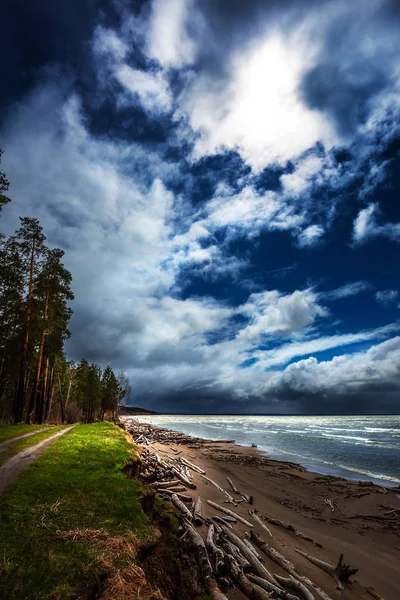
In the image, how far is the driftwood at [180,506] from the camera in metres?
11.2

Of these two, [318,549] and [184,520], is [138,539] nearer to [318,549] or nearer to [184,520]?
[184,520]

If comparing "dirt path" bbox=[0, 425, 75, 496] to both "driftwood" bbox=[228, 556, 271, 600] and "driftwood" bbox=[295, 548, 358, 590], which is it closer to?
"driftwood" bbox=[228, 556, 271, 600]

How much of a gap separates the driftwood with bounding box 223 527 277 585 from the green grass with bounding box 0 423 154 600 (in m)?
2.96

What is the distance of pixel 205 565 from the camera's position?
24.3ft

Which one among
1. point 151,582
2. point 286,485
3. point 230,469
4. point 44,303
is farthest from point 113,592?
point 44,303

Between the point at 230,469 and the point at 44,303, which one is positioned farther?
the point at 44,303

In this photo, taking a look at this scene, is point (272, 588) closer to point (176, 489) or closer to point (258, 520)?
point (258, 520)

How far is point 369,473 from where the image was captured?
87.2 ft

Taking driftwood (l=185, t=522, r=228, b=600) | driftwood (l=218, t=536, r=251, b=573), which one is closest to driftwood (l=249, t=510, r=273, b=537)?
driftwood (l=218, t=536, r=251, b=573)

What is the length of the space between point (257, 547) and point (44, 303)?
107 feet

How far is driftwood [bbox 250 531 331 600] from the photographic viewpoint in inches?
305

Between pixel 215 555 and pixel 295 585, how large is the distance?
2119mm

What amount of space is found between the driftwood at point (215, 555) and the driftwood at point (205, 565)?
7.5 inches

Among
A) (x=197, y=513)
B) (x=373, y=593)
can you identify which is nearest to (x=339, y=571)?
(x=373, y=593)
